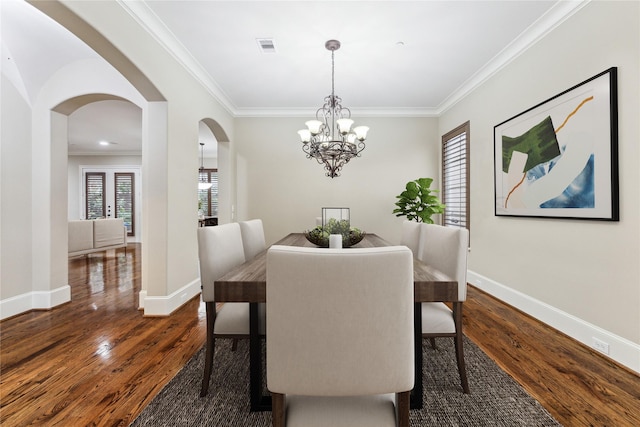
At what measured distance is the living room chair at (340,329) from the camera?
2.97 feet

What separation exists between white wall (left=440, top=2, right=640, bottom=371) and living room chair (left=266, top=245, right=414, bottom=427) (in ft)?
6.77

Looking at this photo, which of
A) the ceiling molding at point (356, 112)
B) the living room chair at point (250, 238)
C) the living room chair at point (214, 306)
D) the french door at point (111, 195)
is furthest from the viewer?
the french door at point (111, 195)

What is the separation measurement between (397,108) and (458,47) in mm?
1858

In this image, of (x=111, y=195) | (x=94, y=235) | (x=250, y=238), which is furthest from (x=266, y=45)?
(x=111, y=195)

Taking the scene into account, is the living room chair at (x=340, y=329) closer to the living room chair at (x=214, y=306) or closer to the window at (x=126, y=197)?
the living room chair at (x=214, y=306)

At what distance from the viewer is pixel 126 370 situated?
197cm

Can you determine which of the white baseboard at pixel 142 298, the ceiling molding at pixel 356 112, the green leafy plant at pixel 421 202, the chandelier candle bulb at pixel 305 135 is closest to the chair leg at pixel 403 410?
the chandelier candle bulb at pixel 305 135

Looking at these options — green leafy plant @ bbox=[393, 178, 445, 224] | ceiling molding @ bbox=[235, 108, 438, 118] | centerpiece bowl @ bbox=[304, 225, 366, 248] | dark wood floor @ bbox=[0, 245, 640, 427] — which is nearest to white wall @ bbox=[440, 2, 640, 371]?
dark wood floor @ bbox=[0, 245, 640, 427]

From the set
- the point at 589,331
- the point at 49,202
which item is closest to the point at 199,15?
the point at 49,202

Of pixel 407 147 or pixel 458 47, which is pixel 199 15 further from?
pixel 407 147

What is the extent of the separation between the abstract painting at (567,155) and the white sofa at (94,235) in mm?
7185

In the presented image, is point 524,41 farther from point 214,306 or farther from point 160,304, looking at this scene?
point 160,304

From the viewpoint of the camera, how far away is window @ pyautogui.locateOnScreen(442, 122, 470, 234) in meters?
4.21

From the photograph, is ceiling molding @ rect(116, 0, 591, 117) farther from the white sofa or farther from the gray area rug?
the white sofa
